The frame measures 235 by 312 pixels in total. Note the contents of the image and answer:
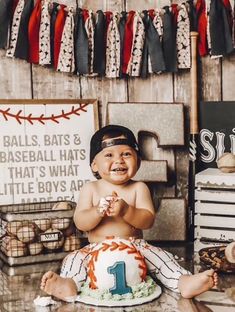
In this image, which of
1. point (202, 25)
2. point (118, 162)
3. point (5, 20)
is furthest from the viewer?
point (202, 25)

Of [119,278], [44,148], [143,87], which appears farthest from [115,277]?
[143,87]

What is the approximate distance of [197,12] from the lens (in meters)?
1.54

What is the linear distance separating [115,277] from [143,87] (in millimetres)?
668

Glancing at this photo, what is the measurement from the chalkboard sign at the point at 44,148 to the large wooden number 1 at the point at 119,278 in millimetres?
486

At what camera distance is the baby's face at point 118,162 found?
126 centimetres

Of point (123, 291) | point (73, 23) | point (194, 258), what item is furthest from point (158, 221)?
point (73, 23)

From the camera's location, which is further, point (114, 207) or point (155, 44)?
point (155, 44)

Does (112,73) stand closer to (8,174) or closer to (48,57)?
(48,57)

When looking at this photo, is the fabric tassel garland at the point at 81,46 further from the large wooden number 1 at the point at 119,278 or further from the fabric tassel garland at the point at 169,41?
the large wooden number 1 at the point at 119,278

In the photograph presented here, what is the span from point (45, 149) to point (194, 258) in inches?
18.9

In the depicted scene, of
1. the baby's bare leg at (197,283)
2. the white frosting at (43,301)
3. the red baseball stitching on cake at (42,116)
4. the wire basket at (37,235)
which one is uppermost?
the red baseball stitching on cake at (42,116)

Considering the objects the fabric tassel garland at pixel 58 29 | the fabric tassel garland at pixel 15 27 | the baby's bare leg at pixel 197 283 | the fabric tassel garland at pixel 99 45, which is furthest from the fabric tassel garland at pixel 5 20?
the baby's bare leg at pixel 197 283

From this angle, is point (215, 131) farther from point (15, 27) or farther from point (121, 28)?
point (15, 27)

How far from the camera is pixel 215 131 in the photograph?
154 centimetres
